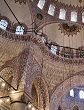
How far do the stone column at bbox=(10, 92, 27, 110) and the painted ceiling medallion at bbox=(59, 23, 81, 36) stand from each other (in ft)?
21.2

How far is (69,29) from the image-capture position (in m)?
17.4

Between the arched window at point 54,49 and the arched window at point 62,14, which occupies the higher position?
the arched window at point 62,14

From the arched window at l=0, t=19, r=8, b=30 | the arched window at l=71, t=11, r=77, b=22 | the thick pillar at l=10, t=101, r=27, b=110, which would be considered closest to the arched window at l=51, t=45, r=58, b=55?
the arched window at l=71, t=11, r=77, b=22

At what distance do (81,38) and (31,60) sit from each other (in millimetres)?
4921

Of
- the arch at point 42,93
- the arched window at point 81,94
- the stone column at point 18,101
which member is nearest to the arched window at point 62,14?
the arch at point 42,93

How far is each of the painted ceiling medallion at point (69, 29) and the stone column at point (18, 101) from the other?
648 cm

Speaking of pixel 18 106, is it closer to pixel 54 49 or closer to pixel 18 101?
pixel 18 101

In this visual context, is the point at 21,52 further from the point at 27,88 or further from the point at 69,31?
the point at 69,31

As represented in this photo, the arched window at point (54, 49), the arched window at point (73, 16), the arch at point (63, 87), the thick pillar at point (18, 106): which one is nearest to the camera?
the thick pillar at point (18, 106)

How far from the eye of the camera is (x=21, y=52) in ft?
46.5

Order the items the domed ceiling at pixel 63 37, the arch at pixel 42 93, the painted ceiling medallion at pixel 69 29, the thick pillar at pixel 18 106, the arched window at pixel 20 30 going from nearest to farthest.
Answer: the thick pillar at pixel 18 106 < the arched window at pixel 20 30 < the arch at pixel 42 93 < the domed ceiling at pixel 63 37 < the painted ceiling medallion at pixel 69 29

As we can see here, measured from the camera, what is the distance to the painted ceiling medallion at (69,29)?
56.7 ft

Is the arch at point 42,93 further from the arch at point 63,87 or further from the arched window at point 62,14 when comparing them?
the arched window at point 62,14

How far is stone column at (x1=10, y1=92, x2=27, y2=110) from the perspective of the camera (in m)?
A: 12.3
